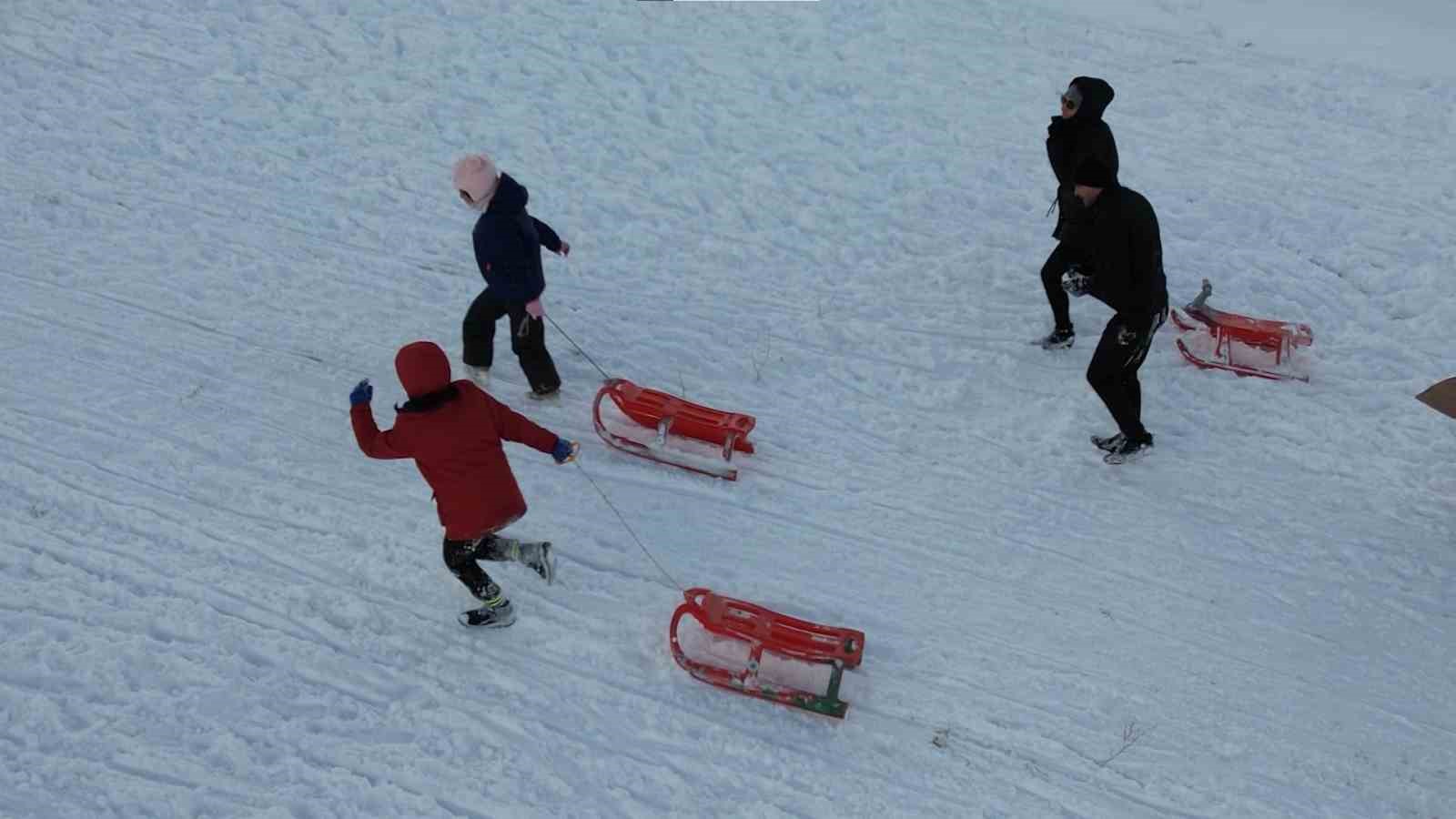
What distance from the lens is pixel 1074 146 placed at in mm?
6176

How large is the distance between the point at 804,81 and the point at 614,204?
253 cm

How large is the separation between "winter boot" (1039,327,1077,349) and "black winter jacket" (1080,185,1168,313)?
3.90 feet

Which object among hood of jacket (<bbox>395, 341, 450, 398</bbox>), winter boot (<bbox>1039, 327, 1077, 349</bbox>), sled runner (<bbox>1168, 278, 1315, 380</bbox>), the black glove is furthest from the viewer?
winter boot (<bbox>1039, 327, 1077, 349</bbox>)

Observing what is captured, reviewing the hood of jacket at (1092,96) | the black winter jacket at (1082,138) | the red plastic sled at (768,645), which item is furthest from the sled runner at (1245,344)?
the red plastic sled at (768,645)

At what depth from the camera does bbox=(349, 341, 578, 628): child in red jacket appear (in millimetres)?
4512

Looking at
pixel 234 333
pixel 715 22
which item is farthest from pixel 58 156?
pixel 715 22

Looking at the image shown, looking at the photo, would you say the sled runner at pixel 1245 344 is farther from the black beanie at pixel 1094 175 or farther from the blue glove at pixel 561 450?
the blue glove at pixel 561 450

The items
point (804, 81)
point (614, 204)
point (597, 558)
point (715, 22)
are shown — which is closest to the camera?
point (597, 558)

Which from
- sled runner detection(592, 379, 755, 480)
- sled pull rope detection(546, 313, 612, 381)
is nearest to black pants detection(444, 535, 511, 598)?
sled runner detection(592, 379, 755, 480)

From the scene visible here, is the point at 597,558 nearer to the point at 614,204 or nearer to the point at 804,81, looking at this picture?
the point at 614,204

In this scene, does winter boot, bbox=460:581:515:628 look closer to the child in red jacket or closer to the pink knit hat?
the child in red jacket

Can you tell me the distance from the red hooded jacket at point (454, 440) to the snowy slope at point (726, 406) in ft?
2.40

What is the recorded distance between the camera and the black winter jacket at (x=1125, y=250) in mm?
5430

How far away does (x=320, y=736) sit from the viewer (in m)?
4.62
